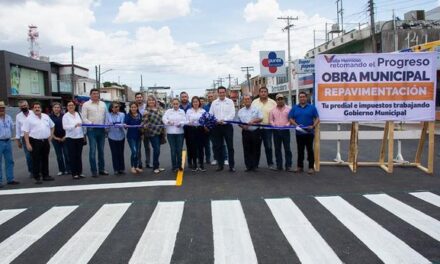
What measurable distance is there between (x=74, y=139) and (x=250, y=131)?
4.19m

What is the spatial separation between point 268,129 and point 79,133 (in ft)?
14.9

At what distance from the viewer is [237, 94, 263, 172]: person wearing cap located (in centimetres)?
1021

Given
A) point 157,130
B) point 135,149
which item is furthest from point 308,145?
point 135,149

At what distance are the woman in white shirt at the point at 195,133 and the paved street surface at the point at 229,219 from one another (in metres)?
0.83

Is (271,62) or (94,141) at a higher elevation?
(271,62)

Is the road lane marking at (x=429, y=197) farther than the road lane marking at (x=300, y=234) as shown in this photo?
Yes

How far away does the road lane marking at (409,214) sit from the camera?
19.0 ft

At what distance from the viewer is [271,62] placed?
2536cm

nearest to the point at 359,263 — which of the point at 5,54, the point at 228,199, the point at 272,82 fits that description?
the point at 228,199

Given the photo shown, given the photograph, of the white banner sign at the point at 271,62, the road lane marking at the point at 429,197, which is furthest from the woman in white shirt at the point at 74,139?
the white banner sign at the point at 271,62

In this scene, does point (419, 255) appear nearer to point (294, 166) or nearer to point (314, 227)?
point (314, 227)

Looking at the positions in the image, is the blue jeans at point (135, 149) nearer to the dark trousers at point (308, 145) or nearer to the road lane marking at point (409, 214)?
the dark trousers at point (308, 145)

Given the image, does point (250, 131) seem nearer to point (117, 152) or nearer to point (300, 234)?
point (117, 152)

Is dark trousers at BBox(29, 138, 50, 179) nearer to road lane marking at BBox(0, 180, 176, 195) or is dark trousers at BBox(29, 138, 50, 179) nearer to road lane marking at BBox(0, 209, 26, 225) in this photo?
road lane marking at BBox(0, 180, 176, 195)
